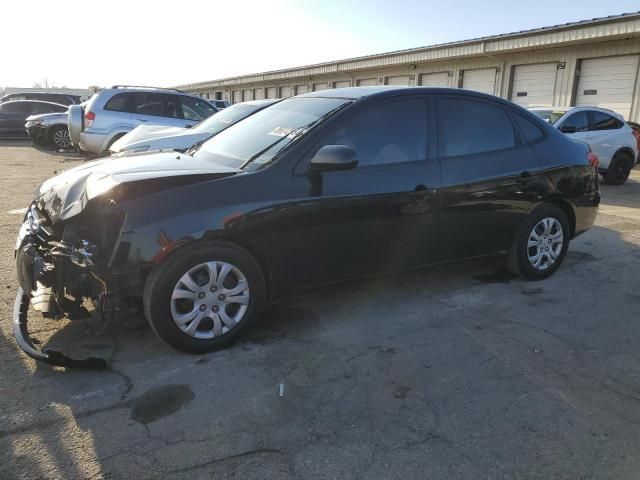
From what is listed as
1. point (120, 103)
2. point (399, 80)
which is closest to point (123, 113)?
point (120, 103)

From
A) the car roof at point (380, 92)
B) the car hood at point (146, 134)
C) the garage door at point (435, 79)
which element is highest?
the garage door at point (435, 79)

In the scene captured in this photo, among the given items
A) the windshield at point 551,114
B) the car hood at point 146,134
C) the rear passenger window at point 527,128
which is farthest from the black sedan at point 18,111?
the rear passenger window at point 527,128

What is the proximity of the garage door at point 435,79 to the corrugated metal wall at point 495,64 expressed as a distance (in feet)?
0.45

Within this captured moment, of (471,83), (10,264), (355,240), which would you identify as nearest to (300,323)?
(355,240)

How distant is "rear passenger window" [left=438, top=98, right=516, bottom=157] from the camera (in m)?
4.12

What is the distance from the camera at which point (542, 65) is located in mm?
18641

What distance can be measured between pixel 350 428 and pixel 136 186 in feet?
6.17

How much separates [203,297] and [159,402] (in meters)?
0.70

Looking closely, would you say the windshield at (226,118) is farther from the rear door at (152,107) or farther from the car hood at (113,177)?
the car hood at (113,177)

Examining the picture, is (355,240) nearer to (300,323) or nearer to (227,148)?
(300,323)

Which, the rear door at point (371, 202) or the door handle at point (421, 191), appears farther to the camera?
the door handle at point (421, 191)

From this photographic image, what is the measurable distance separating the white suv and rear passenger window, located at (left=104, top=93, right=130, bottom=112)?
8919mm

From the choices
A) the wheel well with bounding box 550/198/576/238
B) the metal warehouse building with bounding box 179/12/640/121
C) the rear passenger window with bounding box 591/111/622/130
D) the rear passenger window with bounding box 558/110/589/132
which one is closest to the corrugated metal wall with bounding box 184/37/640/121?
the metal warehouse building with bounding box 179/12/640/121

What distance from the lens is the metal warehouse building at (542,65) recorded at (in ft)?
51.9
